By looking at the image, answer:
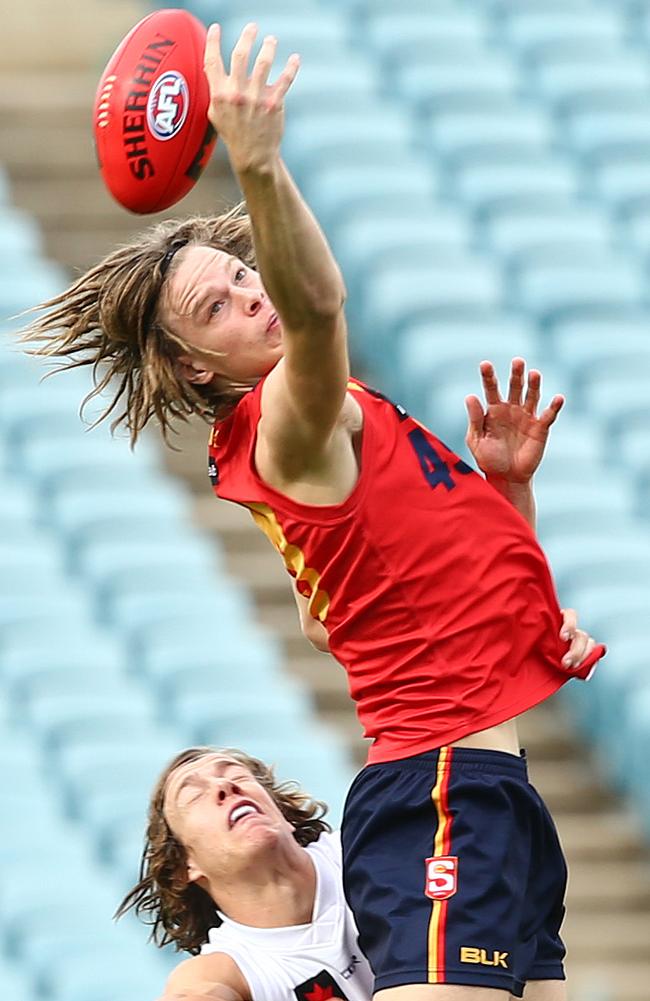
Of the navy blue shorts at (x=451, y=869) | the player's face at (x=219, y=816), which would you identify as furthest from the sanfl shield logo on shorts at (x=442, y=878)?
the player's face at (x=219, y=816)

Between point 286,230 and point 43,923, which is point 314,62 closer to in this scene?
point 43,923

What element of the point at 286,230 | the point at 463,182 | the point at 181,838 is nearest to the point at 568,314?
the point at 463,182

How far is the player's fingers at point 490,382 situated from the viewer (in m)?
3.22

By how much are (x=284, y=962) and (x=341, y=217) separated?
494 centimetres

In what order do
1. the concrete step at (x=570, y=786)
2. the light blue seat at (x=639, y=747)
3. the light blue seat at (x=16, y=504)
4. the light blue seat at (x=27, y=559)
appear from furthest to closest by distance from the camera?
the light blue seat at (x=16, y=504) < the light blue seat at (x=27, y=559) < the concrete step at (x=570, y=786) < the light blue seat at (x=639, y=747)

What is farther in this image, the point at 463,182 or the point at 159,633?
the point at 463,182

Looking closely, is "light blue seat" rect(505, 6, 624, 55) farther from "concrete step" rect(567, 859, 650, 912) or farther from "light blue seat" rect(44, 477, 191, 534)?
"concrete step" rect(567, 859, 650, 912)

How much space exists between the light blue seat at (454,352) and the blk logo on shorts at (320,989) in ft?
12.8

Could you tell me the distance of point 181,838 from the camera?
11.5ft

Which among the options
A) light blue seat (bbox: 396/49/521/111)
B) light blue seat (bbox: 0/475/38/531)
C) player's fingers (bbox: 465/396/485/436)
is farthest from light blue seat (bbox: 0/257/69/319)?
player's fingers (bbox: 465/396/485/436)

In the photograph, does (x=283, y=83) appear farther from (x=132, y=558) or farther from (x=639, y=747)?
(x=132, y=558)

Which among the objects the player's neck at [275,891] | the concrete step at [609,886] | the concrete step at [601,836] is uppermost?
the player's neck at [275,891]

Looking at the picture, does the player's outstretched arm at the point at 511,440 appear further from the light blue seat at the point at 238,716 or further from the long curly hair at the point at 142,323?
the light blue seat at the point at 238,716

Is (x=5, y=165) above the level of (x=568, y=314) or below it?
above
